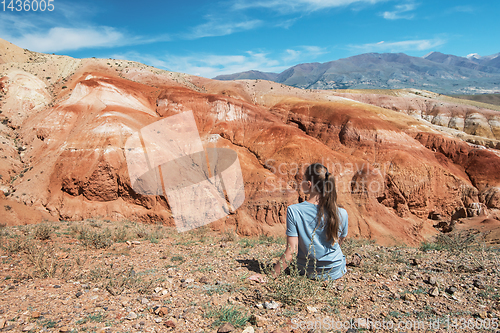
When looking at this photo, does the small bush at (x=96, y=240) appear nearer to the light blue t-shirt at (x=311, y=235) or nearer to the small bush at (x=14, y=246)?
the small bush at (x=14, y=246)

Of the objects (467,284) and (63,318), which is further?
(467,284)

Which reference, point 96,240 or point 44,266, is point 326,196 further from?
point 96,240

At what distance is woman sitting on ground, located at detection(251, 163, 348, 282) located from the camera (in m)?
3.38

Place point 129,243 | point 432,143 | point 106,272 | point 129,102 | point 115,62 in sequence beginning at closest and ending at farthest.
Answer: point 106,272
point 129,243
point 129,102
point 432,143
point 115,62

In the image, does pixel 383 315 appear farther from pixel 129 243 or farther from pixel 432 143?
pixel 432 143

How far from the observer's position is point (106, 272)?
4453 millimetres

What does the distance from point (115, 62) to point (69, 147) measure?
20.4 metres

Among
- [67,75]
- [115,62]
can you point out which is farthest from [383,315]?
[115,62]

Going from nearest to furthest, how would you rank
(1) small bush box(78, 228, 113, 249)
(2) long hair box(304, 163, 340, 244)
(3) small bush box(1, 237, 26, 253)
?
(2) long hair box(304, 163, 340, 244) → (3) small bush box(1, 237, 26, 253) → (1) small bush box(78, 228, 113, 249)

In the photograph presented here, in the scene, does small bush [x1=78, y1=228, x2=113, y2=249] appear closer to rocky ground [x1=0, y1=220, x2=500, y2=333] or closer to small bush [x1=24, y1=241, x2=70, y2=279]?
rocky ground [x1=0, y1=220, x2=500, y2=333]

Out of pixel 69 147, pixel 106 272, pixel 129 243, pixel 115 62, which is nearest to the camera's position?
pixel 106 272

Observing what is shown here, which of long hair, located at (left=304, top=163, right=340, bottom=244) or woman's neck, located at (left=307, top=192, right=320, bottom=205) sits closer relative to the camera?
long hair, located at (left=304, top=163, right=340, bottom=244)

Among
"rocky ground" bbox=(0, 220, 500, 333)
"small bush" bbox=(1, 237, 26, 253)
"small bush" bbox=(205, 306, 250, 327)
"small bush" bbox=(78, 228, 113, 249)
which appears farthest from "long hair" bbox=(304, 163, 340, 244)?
"small bush" bbox=(1, 237, 26, 253)

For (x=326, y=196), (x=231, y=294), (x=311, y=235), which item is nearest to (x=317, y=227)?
(x=311, y=235)
